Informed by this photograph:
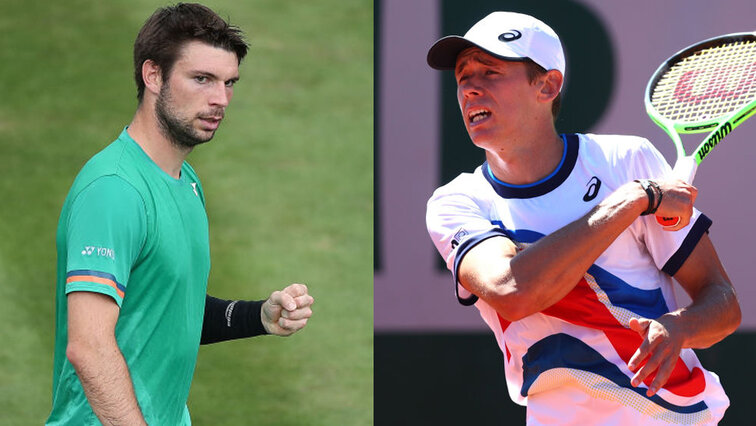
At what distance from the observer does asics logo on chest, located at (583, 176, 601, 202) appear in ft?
7.07

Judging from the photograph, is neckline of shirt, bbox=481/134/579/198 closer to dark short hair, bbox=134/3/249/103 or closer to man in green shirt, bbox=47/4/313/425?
man in green shirt, bbox=47/4/313/425

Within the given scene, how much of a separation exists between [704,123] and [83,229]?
148 centimetres

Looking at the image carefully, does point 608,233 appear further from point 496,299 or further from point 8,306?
point 8,306

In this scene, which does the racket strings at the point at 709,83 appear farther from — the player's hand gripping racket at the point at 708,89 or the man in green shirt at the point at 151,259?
the man in green shirt at the point at 151,259

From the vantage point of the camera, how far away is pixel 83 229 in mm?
1923

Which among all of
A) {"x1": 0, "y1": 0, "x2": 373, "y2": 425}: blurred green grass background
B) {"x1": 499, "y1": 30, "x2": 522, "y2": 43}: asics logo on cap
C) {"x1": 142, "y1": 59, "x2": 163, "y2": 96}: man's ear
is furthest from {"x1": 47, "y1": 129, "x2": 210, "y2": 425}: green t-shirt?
{"x1": 0, "y1": 0, "x2": 373, "y2": 425}: blurred green grass background

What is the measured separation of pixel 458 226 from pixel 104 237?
2.57 ft

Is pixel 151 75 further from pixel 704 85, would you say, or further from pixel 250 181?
pixel 250 181

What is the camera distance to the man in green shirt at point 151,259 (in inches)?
74.7

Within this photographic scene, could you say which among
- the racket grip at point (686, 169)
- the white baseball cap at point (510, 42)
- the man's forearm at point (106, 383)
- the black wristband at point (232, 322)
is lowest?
the man's forearm at point (106, 383)

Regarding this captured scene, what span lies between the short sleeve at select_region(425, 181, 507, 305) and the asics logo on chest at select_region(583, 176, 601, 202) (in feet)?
0.66

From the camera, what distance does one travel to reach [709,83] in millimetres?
A: 2482

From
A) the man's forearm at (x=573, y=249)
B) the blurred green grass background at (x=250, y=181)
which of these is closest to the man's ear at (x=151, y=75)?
the man's forearm at (x=573, y=249)

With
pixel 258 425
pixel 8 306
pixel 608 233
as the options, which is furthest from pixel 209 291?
pixel 608 233
